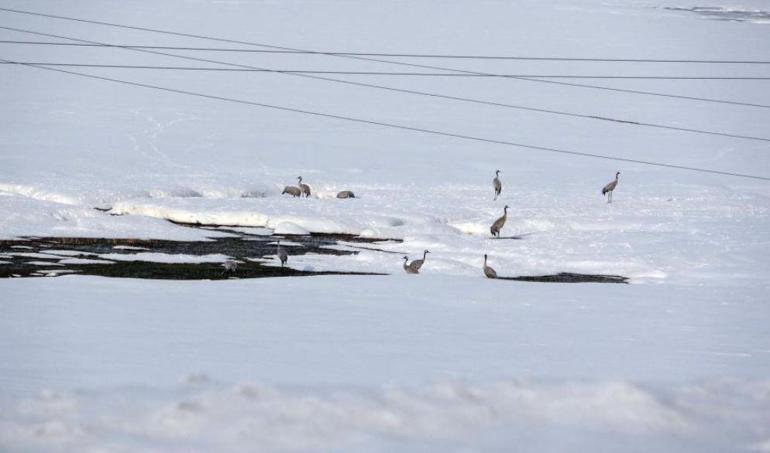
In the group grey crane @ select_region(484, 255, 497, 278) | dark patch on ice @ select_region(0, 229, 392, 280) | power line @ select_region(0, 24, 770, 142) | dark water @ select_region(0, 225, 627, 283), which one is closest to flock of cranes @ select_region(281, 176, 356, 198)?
dark water @ select_region(0, 225, 627, 283)

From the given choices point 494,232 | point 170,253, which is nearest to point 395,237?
point 494,232

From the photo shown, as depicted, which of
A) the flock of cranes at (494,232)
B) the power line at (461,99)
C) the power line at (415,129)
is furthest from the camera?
the power line at (461,99)

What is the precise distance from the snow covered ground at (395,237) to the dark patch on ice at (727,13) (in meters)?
8.49

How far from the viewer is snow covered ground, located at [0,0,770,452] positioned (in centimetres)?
788

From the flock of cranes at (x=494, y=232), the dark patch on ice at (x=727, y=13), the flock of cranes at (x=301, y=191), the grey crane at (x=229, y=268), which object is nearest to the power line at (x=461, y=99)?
the flock of cranes at (x=301, y=191)

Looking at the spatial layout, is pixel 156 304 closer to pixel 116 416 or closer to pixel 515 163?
pixel 116 416

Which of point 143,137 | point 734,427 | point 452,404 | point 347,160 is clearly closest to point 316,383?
point 452,404

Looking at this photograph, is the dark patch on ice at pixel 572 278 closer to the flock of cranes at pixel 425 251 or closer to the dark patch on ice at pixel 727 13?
the flock of cranes at pixel 425 251

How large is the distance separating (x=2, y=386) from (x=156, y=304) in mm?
3822

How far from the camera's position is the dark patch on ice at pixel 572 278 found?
63.4 ft

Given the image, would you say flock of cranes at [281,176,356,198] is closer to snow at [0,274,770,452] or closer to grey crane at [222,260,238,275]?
grey crane at [222,260,238,275]

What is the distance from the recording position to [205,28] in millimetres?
57000

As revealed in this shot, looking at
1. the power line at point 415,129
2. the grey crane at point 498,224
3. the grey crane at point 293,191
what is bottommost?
the grey crane at point 498,224

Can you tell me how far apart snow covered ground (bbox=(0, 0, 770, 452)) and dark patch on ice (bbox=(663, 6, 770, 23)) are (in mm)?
8489
